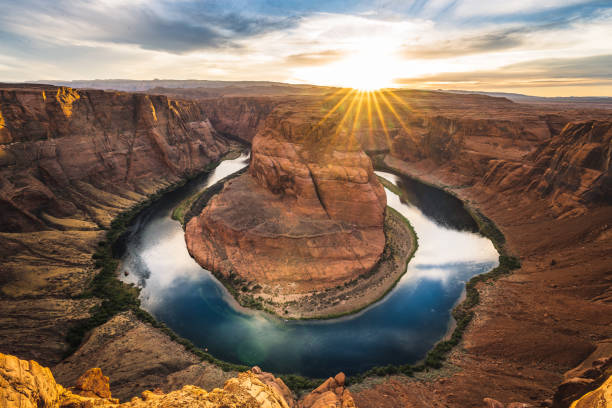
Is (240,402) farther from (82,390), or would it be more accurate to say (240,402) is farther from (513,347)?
(513,347)

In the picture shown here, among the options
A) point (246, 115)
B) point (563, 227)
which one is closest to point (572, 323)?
point (563, 227)

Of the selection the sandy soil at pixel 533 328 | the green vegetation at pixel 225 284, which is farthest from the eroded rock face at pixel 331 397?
the green vegetation at pixel 225 284

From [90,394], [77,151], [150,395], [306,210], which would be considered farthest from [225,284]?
[77,151]

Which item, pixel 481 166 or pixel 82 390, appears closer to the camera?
pixel 82 390

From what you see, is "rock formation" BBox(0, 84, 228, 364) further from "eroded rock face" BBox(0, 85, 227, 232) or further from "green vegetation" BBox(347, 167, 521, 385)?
"green vegetation" BBox(347, 167, 521, 385)

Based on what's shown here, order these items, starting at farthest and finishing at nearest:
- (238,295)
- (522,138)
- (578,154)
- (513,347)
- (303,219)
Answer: (522,138) → (578,154) → (303,219) → (238,295) → (513,347)

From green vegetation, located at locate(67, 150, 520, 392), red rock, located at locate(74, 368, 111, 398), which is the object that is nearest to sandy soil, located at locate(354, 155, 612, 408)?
green vegetation, located at locate(67, 150, 520, 392)

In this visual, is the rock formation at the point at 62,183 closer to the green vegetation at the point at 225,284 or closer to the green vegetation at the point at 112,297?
the green vegetation at the point at 112,297
